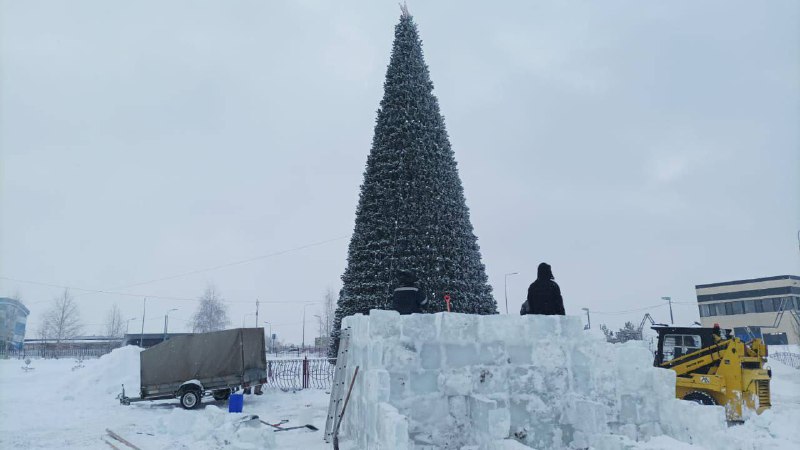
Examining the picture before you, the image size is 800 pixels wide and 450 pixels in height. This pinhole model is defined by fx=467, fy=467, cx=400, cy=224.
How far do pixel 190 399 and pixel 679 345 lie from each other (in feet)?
50.8

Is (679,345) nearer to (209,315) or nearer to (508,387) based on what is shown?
(508,387)

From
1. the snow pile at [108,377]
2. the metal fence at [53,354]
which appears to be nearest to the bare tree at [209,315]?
the metal fence at [53,354]

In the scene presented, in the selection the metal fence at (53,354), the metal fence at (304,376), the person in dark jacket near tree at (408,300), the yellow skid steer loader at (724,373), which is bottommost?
the metal fence at (53,354)

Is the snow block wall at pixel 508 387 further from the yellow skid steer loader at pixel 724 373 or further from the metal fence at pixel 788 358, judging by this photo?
the metal fence at pixel 788 358

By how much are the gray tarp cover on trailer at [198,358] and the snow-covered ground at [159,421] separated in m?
1.07

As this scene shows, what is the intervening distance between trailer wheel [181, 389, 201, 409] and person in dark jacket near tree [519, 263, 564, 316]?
499 inches

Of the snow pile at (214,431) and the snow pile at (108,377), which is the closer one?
the snow pile at (214,431)

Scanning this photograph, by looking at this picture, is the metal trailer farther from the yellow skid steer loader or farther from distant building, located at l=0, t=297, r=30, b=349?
distant building, located at l=0, t=297, r=30, b=349

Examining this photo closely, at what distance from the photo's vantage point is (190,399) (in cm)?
1527

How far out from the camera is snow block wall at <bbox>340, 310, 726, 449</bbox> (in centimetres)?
560

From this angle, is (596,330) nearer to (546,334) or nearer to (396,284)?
(546,334)

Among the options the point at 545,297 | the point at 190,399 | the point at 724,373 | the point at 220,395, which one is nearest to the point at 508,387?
the point at 545,297

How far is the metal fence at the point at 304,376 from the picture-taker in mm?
20812

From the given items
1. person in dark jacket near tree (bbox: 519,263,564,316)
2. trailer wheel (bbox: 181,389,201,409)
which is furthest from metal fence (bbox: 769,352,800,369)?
trailer wheel (bbox: 181,389,201,409)
